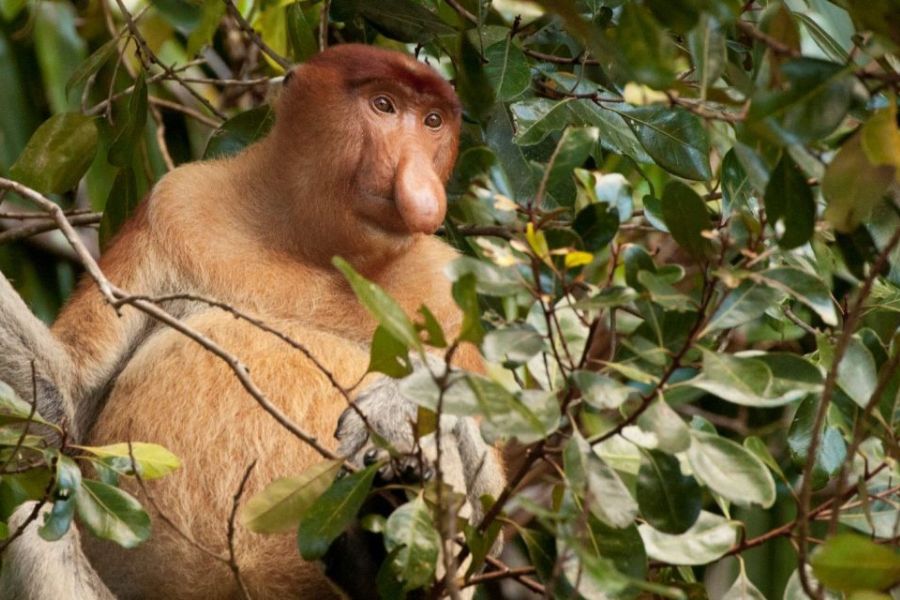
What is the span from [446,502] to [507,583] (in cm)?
299

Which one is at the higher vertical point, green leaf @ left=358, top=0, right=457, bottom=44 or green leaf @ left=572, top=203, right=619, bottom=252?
green leaf @ left=572, top=203, right=619, bottom=252

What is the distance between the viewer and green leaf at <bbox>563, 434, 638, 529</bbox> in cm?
180

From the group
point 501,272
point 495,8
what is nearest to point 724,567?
point 495,8

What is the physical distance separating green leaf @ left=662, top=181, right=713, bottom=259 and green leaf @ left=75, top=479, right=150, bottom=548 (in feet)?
3.29

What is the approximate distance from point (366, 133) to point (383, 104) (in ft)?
0.36

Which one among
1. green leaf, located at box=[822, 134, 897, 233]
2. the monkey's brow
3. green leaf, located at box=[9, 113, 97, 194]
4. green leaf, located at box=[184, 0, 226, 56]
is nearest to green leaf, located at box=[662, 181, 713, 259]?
green leaf, located at box=[822, 134, 897, 233]

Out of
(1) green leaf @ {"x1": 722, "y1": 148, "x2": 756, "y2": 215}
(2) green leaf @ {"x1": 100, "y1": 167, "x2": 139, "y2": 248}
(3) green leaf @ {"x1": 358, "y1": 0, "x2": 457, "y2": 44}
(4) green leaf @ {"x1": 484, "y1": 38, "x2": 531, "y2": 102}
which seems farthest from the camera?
(2) green leaf @ {"x1": 100, "y1": 167, "x2": 139, "y2": 248}

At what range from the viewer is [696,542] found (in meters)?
2.19

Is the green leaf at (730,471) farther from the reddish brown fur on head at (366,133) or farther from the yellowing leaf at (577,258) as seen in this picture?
the reddish brown fur on head at (366,133)

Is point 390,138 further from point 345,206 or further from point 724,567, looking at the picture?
point 724,567

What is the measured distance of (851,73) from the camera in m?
1.67

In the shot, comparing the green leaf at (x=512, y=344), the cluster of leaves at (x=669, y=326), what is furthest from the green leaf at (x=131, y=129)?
the green leaf at (x=512, y=344)

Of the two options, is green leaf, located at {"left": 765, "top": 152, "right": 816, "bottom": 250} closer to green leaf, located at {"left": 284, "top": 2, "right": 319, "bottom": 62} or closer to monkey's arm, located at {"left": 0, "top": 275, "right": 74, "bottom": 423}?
monkey's arm, located at {"left": 0, "top": 275, "right": 74, "bottom": 423}

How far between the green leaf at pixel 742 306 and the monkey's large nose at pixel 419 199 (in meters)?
1.11
